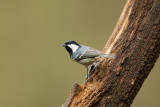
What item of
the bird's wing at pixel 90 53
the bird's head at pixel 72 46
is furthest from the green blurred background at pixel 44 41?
the bird's wing at pixel 90 53

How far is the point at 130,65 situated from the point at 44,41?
281 cm

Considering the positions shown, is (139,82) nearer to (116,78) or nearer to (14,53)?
(116,78)

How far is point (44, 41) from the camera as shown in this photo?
4926 mm

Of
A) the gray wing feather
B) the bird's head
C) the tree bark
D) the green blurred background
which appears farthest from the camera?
the green blurred background

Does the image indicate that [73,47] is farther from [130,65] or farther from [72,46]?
[130,65]

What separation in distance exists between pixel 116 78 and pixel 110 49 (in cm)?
29

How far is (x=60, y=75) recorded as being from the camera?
15.7ft

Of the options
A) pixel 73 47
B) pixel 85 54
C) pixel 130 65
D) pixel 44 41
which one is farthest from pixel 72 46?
pixel 44 41

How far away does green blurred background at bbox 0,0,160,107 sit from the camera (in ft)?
15.7

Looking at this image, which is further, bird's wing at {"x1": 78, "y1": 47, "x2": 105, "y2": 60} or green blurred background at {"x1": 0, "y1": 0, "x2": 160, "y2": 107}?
green blurred background at {"x1": 0, "y1": 0, "x2": 160, "y2": 107}

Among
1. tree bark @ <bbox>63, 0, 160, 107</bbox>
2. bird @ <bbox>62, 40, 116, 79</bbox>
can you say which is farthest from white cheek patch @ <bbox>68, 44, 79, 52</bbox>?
tree bark @ <bbox>63, 0, 160, 107</bbox>

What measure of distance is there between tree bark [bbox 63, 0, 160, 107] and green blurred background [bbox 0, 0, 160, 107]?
2.35 m

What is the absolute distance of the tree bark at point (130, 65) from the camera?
2.28m

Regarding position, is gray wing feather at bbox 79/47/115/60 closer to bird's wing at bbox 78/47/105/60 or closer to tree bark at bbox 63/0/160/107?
bird's wing at bbox 78/47/105/60
